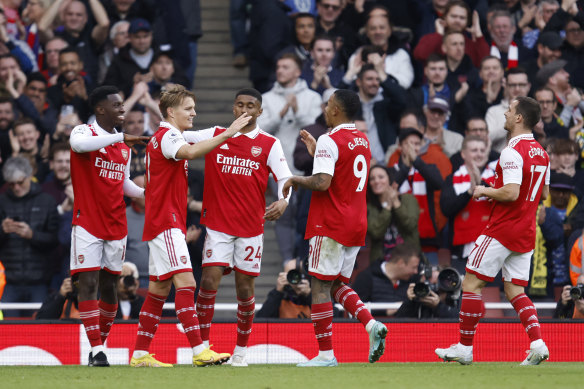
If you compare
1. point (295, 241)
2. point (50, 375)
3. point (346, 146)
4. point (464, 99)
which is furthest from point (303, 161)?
point (50, 375)

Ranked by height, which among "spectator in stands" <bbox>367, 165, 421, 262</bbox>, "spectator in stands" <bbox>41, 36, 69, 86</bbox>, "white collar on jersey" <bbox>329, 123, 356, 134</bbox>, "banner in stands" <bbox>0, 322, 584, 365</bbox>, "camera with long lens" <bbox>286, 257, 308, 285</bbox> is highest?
"spectator in stands" <bbox>41, 36, 69, 86</bbox>

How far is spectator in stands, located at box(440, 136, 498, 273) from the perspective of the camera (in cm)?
1385

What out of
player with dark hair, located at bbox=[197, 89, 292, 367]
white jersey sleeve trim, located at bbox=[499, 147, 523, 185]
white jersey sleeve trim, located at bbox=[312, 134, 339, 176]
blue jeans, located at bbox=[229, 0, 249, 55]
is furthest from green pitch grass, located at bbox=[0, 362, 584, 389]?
blue jeans, located at bbox=[229, 0, 249, 55]

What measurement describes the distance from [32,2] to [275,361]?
7.88 metres

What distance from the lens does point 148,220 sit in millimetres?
9984

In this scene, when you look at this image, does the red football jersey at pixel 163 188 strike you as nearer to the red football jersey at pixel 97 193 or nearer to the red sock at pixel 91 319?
the red football jersey at pixel 97 193

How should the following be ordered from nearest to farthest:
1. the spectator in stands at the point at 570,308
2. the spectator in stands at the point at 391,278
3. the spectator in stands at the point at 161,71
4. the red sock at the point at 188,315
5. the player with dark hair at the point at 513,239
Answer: the red sock at the point at 188,315 → the player with dark hair at the point at 513,239 → the spectator in stands at the point at 570,308 → the spectator in stands at the point at 391,278 → the spectator in stands at the point at 161,71

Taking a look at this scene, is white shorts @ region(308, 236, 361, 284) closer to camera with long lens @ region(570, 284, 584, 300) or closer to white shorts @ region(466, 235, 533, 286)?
white shorts @ region(466, 235, 533, 286)

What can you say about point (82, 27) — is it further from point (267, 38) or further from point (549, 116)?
point (549, 116)

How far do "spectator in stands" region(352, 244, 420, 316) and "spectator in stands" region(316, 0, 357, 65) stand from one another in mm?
4466

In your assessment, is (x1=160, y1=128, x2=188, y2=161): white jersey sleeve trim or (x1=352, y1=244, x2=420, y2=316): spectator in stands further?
(x1=352, y1=244, x2=420, y2=316): spectator in stands

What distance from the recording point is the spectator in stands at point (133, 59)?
16.2 meters

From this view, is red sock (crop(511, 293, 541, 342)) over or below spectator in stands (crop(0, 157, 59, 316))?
below

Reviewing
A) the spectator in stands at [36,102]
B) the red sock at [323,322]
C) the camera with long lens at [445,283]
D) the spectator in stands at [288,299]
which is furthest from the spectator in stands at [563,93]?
the spectator in stands at [36,102]
